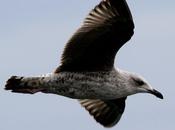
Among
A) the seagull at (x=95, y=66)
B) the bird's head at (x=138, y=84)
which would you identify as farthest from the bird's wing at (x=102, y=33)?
the bird's head at (x=138, y=84)

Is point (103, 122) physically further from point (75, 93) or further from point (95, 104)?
point (75, 93)

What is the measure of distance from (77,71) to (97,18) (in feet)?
4.50

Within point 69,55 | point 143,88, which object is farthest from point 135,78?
point 69,55

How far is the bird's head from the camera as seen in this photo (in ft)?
76.0

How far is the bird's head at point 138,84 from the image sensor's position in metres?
23.2

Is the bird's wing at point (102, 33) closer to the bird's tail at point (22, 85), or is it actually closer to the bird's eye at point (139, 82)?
the bird's tail at point (22, 85)

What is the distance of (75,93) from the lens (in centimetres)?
2253

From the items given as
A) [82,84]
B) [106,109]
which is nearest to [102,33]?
[82,84]

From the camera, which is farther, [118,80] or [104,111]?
[104,111]

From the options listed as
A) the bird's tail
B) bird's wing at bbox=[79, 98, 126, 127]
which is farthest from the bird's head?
the bird's tail

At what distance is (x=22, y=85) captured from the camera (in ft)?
74.9

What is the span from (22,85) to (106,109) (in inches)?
107

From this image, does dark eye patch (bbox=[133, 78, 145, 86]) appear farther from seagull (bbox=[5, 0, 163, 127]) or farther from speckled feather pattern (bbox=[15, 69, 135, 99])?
speckled feather pattern (bbox=[15, 69, 135, 99])

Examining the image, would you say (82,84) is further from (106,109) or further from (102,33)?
(106,109)
